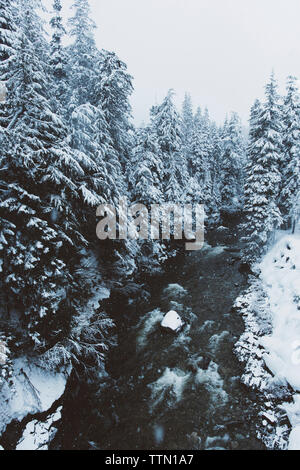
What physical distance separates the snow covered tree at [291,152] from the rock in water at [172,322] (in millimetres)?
12065

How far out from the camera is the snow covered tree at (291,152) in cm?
1923

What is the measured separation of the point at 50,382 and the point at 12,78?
1167cm

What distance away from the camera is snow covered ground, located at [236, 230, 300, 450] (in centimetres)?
866

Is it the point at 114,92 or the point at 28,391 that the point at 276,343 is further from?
the point at 114,92

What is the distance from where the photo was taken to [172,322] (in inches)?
549

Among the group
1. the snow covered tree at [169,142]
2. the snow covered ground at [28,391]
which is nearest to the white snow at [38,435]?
the snow covered ground at [28,391]

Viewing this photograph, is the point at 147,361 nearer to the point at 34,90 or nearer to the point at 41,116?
the point at 41,116

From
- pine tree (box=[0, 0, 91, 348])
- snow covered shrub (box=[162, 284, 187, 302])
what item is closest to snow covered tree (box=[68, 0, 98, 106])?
pine tree (box=[0, 0, 91, 348])

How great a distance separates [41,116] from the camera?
31.0 feet

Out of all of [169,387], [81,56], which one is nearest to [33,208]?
[169,387]

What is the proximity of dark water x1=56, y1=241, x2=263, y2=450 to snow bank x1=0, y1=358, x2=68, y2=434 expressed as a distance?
892 millimetres

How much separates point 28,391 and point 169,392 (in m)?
5.54

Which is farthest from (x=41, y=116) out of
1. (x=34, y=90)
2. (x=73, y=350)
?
(x=73, y=350)

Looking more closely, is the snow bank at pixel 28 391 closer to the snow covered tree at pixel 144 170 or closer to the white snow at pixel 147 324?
the white snow at pixel 147 324
